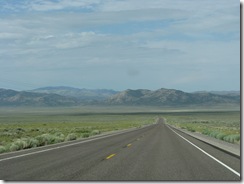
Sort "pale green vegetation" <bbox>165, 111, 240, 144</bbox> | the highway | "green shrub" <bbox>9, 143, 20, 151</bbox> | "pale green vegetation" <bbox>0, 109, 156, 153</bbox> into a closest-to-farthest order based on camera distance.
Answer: the highway → "green shrub" <bbox>9, 143, 20, 151</bbox> → "pale green vegetation" <bbox>0, 109, 156, 153</bbox> → "pale green vegetation" <bbox>165, 111, 240, 144</bbox>

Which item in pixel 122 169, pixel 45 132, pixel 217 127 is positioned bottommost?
pixel 45 132

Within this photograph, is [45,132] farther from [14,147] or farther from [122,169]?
[122,169]

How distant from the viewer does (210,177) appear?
13.2m

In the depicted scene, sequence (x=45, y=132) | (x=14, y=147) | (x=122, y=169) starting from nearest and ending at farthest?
(x=122, y=169) → (x=14, y=147) → (x=45, y=132)

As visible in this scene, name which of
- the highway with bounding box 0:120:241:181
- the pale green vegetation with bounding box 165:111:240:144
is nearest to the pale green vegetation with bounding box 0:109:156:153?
the highway with bounding box 0:120:241:181

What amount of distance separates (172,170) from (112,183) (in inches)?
129

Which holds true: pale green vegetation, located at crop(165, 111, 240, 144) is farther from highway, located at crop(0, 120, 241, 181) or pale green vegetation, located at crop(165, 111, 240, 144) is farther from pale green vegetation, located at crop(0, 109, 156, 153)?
highway, located at crop(0, 120, 241, 181)

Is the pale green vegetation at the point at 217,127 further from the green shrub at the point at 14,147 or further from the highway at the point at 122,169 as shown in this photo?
the green shrub at the point at 14,147

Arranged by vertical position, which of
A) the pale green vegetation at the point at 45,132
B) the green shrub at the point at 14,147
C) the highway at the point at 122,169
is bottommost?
the pale green vegetation at the point at 45,132

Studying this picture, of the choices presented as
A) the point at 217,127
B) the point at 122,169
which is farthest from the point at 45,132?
the point at 122,169

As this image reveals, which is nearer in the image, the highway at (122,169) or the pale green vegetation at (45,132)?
the highway at (122,169)

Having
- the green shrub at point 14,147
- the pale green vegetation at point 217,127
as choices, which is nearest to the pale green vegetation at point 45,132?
the green shrub at point 14,147

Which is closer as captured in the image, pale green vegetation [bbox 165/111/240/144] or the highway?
the highway

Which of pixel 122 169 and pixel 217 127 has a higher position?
pixel 122 169
